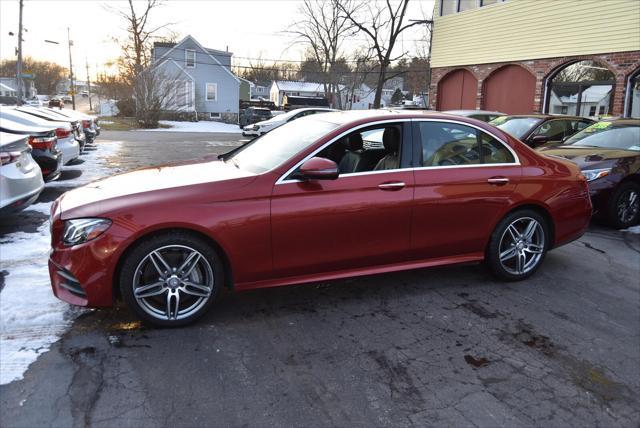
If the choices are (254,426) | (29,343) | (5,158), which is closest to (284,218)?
(254,426)

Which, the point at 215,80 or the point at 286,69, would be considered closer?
the point at 215,80

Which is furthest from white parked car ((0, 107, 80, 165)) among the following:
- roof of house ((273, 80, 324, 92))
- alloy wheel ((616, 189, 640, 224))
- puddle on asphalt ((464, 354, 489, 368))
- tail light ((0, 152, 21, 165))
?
roof of house ((273, 80, 324, 92))

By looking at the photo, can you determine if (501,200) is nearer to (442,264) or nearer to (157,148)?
(442,264)

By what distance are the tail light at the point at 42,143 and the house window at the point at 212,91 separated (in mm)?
39878

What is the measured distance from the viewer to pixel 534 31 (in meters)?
16.9

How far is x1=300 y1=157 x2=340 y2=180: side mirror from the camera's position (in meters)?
3.82

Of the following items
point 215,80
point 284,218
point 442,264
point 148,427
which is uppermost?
point 215,80

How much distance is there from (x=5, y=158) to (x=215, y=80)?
4338 centimetres

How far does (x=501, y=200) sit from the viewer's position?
4656 millimetres

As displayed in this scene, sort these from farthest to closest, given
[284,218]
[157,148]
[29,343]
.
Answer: [157,148] < [284,218] < [29,343]

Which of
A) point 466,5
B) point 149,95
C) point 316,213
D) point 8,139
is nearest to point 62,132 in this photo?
point 8,139

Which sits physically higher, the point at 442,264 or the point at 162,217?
the point at 162,217

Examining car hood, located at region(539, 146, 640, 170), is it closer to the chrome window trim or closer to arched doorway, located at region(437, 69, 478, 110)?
the chrome window trim

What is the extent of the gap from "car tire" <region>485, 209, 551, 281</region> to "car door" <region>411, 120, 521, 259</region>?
0.16 meters
